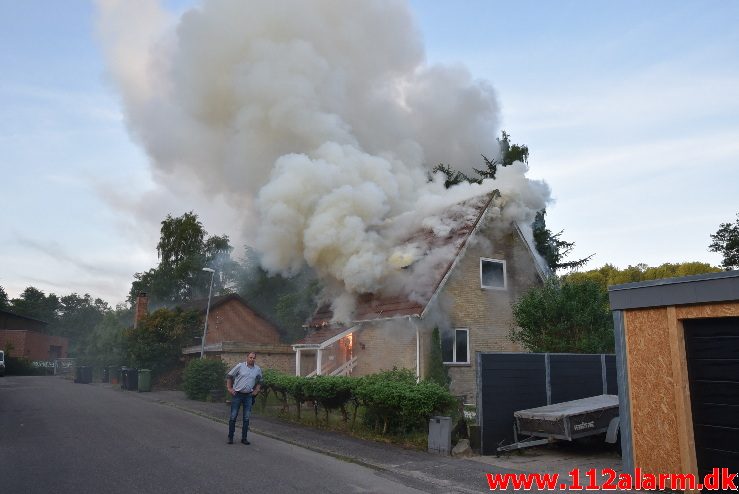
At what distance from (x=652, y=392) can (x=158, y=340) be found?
25.3 metres

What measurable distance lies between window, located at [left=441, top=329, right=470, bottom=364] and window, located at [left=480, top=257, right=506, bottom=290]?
186 centimetres

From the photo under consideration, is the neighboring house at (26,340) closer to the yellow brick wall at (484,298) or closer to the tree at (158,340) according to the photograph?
the tree at (158,340)

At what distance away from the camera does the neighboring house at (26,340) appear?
188ft

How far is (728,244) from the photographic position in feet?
151

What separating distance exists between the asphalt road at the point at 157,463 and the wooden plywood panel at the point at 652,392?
10.0 ft

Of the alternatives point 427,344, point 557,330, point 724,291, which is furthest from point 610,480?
point 427,344

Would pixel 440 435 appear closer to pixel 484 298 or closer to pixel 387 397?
pixel 387 397

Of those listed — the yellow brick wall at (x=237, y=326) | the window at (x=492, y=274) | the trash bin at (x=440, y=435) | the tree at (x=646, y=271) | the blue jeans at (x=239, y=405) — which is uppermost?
the tree at (x=646, y=271)

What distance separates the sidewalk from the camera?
7145 mm

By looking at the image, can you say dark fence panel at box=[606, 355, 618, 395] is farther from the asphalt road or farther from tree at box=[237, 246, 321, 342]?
tree at box=[237, 246, 321, 342]

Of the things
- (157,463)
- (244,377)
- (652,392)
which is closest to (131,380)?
(244,377)

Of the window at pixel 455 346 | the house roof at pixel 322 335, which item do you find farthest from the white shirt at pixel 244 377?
the window at pixel 455 346

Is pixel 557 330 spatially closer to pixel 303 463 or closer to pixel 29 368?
pixel 303 463

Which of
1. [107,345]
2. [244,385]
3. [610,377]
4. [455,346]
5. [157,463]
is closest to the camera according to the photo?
[157,463]
